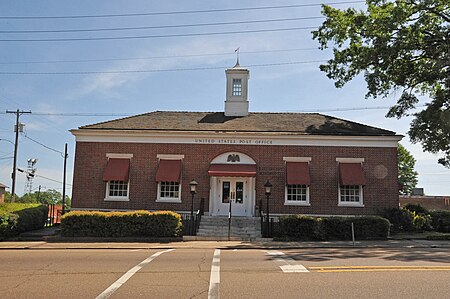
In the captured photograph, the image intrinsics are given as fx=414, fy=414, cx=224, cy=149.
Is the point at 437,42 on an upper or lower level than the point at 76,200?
upper

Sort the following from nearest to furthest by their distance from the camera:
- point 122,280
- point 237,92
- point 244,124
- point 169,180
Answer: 1. point 122,280
2. point 169,180
3. point 244,124
4. point 237,92

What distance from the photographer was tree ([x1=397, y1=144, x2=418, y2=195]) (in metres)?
64.6

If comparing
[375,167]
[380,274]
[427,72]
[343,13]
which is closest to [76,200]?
[375,167]

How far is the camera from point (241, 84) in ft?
92.4

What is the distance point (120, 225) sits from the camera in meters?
19.3

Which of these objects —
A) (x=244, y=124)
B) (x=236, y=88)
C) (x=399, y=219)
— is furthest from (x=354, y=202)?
(x=236, y=88)

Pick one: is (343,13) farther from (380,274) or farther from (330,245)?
(380,274)

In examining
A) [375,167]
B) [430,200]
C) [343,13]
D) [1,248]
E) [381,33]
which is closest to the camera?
[1,248]

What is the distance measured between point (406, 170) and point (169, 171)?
187 feet

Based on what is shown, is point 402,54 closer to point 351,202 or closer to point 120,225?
point 351,202

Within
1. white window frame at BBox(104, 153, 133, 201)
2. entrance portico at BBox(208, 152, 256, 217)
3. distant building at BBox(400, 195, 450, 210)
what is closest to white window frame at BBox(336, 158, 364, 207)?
entrance portico at BBox(208, 152, 256, 217)

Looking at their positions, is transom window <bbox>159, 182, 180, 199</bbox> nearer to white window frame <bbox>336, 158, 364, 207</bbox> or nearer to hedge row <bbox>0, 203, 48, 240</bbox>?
hedge row <bbox>0, 203, 48, 240</bbox>

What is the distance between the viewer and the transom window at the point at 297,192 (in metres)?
23.1

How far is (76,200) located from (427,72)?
22.5 meters
